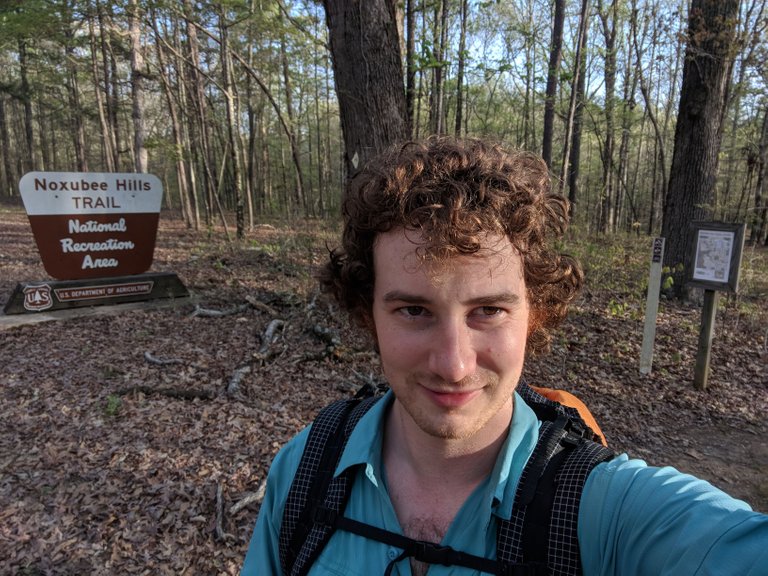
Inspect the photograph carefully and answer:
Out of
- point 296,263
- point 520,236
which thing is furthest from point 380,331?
point 296,263

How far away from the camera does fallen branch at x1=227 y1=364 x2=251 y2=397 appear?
4.63m

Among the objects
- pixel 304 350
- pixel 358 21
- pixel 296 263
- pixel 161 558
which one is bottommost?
pixel 161 558

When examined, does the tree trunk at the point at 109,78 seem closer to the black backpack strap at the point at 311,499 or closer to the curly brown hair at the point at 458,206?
the curly brown hair at the point at 458,206

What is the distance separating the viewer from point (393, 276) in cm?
124

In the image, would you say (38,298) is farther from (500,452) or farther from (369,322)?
(500,452)

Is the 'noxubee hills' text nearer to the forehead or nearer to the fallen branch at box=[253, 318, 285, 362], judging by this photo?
the fallen branch at box=[253, 318, 285, 362]

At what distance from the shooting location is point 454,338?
1.16 metres

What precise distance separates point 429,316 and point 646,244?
14.4m

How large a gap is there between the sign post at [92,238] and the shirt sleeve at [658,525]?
296 inches

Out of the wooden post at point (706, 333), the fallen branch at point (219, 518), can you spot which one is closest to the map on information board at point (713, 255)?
the wooden post at point (706, 333)

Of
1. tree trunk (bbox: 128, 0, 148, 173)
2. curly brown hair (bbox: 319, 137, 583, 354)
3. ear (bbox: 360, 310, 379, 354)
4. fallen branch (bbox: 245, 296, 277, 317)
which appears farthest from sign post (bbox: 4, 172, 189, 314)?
curly brown hair (bbox: 319, 137, 583, 354)

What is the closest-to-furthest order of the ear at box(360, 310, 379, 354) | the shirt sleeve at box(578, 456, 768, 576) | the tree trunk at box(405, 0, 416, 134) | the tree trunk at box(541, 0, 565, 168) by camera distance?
the shirt sleeve at box(578, 456, 768, 576), the ear at box(360, 310, 379, 354), the tree trunk at box(405, 0, 416, 134), the tree trunk at box(541, 0, 565, 168)

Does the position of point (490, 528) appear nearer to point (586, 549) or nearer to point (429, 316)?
point (586, 549)

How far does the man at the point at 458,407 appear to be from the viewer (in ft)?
3.29
